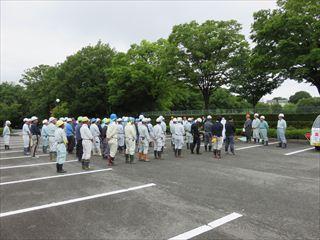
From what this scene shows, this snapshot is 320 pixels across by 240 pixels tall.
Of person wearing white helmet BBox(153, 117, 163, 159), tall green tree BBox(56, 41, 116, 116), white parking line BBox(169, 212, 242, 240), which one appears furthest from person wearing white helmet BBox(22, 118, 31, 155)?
tall green tree BBox(56, 41, 116, 116)

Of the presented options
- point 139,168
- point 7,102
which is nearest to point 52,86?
point 7,102

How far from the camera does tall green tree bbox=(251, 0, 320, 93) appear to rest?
73.7 feet

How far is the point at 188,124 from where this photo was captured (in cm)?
1644

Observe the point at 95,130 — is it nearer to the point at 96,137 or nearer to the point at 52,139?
the point at 96,137

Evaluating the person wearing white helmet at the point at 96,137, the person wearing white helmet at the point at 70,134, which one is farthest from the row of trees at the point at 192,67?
the person wearing white helmet at the point at 70,134

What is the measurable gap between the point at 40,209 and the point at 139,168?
204 inches

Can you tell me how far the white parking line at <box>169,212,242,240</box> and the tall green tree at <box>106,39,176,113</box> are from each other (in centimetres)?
3072

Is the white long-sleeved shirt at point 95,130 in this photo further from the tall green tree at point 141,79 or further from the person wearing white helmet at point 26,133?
the tall green tree at point 141,79

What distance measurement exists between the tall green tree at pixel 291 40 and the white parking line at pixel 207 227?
19588 mm

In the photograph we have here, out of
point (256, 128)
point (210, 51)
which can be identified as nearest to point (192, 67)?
point (210, 51)

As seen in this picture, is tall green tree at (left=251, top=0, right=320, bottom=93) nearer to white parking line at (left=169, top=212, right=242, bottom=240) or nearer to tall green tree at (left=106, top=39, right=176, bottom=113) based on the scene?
tall green tree at (left=106, top=39, right=176, bottom=113)

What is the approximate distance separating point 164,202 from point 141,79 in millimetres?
33307

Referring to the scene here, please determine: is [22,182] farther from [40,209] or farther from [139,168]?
[139,168]

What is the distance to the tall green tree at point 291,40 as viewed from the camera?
2247cm
